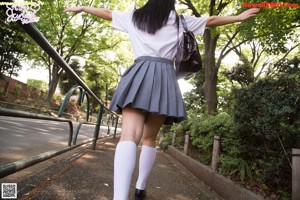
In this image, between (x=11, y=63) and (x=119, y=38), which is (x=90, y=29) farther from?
(x=11, y=63)

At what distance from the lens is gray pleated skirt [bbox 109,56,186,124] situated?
173 cm

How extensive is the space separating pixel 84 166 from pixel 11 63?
65.8 ft

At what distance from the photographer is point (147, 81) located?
5.88 feet

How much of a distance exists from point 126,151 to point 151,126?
18.8 inches

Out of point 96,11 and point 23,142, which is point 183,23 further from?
point 23,142

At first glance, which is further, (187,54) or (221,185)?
(221,185)

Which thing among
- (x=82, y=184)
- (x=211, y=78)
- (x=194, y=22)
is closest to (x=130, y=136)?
(x=82, y=184)

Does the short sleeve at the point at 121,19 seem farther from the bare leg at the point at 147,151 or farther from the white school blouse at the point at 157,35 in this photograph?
the bare leg at the point at 147,151

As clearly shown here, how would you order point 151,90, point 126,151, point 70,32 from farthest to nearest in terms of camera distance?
point 70,32
point 151,90
point 126,151

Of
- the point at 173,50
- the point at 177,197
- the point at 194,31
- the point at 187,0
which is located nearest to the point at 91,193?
the point at 177,197

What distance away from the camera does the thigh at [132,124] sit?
170cm

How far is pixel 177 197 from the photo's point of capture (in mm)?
2568

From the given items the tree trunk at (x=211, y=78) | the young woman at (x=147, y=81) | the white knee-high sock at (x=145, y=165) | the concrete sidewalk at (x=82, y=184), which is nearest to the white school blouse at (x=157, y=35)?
the young woman at (x=147, y=81)

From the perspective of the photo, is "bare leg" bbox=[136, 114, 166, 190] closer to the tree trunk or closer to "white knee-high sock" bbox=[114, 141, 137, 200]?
"white knee-high sock" bbox=[114, 141, 137, 200]
